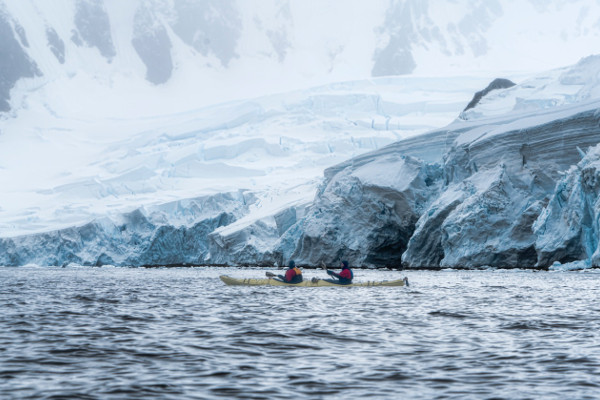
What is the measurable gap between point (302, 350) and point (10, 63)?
193 m

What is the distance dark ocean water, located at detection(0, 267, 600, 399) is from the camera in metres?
7.89

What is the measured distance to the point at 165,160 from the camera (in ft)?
363

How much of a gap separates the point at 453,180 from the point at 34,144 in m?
132

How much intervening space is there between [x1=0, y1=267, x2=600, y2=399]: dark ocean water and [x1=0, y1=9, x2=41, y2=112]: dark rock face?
181 m

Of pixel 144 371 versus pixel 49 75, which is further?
pixel 49 75

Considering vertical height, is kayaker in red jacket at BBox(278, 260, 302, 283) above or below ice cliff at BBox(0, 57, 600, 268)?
below

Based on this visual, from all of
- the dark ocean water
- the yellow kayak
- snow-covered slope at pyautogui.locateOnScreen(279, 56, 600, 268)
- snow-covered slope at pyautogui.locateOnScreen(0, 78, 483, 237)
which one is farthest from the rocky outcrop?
snow-covered slope at pyautogui.locateOnScreen(0, 78, 483, 237)

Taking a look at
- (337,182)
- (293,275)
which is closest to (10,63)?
(337,182)

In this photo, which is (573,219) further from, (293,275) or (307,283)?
(293,275)

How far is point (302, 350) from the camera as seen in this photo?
1073 centimetres

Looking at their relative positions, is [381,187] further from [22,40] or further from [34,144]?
[22,40]

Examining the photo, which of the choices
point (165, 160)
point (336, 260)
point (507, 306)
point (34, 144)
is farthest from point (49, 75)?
point (507, 306)

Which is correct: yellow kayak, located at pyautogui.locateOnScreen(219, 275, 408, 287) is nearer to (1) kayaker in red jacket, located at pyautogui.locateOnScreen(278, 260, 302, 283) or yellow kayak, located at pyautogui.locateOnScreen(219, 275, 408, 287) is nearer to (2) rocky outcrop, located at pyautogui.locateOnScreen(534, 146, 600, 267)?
(1) kayaker in red jacket, located at pyautogui.locateOnScreen(278, 260, 302, 283)

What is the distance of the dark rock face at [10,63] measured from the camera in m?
186
